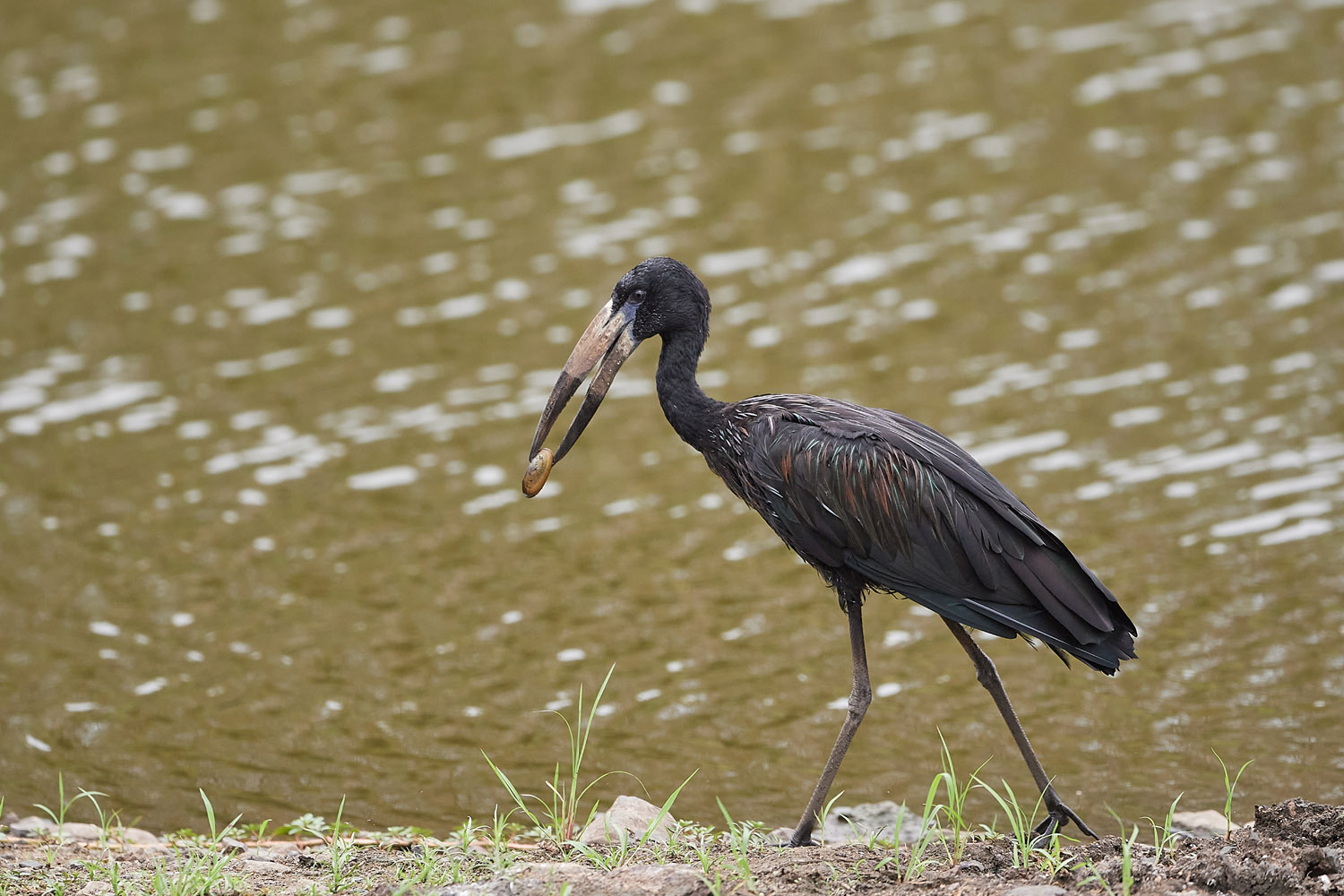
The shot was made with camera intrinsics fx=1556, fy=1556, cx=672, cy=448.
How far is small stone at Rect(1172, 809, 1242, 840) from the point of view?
21.0 ft

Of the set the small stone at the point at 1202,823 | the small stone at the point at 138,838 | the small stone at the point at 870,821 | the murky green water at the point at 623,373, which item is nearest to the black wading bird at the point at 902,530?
the small stone at the point at 870,821

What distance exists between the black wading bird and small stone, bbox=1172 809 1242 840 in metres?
0.82

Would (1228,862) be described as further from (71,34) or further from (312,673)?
(71,34)

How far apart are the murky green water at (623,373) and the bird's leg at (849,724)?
3.67ft

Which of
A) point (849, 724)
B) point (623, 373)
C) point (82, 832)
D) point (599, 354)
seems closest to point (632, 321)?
point (599, 354)

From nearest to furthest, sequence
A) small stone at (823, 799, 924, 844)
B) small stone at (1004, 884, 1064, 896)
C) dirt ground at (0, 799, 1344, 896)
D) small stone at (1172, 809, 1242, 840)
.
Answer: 1. small stone at (1004, 884, 1064, 896)
2. dirt ground at (0, 799, 1344, 896)
3. small stone at (1172, 809, 1242, 840)
4. small stone at (823, 799, 924, 844)

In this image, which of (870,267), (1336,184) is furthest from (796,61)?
(1336,184)

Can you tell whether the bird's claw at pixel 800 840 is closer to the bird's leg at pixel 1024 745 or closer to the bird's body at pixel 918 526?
the bird's leg at pixel 1024 745

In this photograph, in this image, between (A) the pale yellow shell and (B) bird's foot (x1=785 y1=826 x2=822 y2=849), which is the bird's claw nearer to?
(B) bird's foot (x1=785 y1=826 x2=822 y2=849)

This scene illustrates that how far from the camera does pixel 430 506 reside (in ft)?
33.2

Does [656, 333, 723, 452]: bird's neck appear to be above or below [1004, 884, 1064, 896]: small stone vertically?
above

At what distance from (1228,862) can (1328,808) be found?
0.83 meters

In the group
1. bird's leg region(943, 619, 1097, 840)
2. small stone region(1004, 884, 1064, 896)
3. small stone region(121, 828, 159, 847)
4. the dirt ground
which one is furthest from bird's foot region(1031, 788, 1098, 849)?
small stone region(121, 828, 159, 847)

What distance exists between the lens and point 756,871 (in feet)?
16.8
